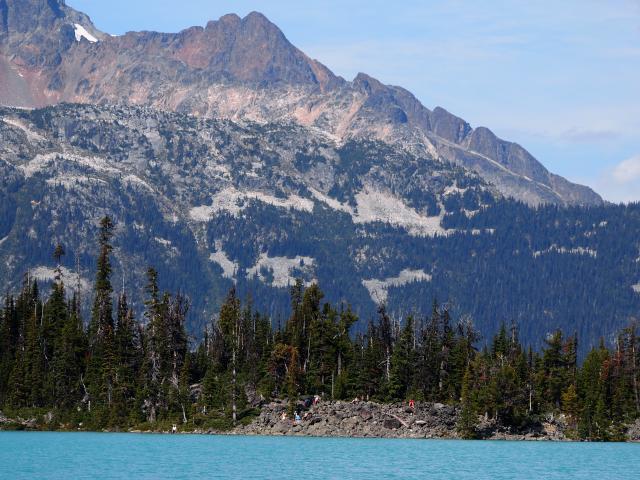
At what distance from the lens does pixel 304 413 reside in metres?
162

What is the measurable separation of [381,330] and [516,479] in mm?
95373

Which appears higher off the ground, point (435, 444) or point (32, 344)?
point (32, 344)

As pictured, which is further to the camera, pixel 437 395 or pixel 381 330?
pixel 381 330

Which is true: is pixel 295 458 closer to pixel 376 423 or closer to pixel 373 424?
pixel 373 424

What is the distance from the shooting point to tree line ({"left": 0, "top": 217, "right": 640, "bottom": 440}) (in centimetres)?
16600

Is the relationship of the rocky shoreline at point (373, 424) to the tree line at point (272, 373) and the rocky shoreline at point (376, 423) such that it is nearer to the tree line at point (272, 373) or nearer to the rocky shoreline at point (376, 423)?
the rocky shoreline at point (376, 423)

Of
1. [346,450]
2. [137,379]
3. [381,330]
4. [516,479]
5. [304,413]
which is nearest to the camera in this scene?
[516,479]

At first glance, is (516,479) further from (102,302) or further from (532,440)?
(102,302)

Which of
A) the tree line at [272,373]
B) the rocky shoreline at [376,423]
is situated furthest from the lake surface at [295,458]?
the tree line at [272,373]

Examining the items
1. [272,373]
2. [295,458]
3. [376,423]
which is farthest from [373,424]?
[295,458]

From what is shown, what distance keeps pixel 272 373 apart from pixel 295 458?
6045 centimetres

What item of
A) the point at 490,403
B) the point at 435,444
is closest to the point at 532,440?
the point at 490,403

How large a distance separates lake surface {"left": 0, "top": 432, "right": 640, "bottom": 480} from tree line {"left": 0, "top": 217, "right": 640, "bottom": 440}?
47.6ft

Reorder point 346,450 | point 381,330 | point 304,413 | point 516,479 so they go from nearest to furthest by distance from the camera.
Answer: point 516,479 → point 346,450 → point 304,413 → point 381,330
